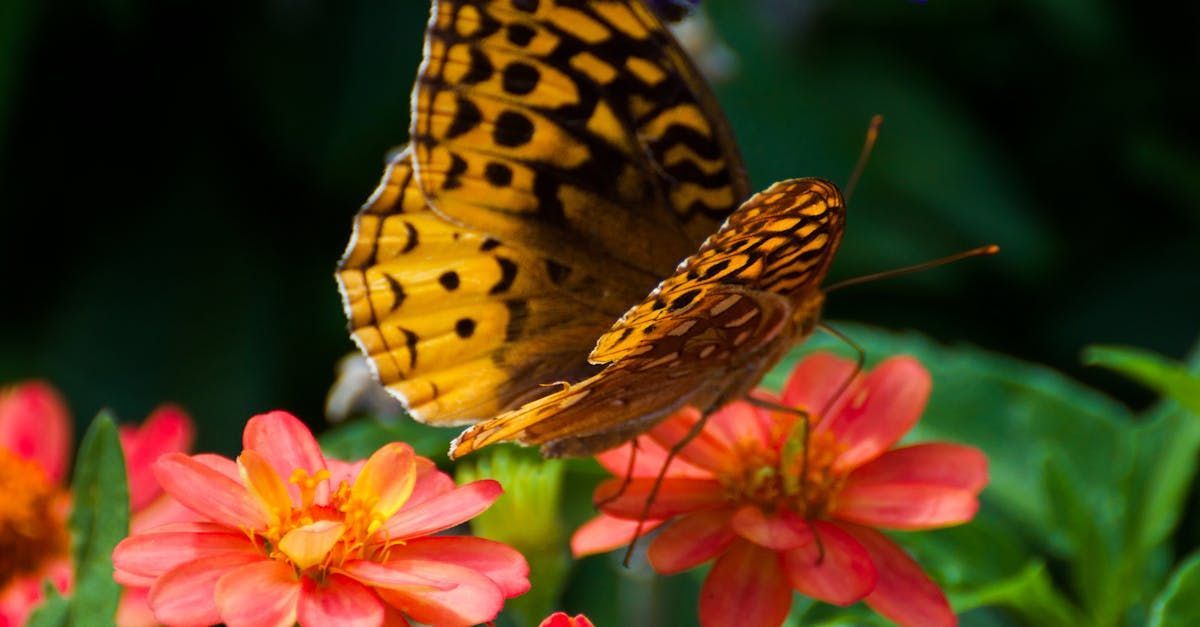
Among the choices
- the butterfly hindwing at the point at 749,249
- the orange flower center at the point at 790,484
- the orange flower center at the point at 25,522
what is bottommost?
the orange flower center at the point at 25,522

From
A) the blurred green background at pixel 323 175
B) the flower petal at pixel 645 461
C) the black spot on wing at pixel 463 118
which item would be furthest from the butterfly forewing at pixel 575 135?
the blurred green background at pixel 323 175

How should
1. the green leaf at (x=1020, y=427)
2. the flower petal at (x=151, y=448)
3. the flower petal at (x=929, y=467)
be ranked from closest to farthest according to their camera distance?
the flower petal at (x=929, y=467)
the flower petal at (x=151, y=448)
the green leaf at (x=1020, y=427)

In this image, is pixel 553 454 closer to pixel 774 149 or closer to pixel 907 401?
pixel 907 401

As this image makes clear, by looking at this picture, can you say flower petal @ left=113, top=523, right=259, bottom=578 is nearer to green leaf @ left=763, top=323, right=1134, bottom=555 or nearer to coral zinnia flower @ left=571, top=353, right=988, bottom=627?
coral zinnia flower @ left=571, top=353, right=988, bottom=627

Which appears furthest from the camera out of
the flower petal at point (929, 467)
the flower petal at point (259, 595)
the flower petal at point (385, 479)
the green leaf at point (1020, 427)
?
the green leaf at point (1020, 427)

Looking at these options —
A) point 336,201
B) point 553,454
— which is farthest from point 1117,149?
point 553,454

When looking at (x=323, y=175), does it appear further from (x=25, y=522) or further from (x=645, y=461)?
(x=645, y=461)

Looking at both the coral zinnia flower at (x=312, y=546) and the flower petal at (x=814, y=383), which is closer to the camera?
the coral zinnia flower at (x=312, y=546)

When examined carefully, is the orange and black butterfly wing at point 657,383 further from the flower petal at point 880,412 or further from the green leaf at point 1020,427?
the green leaf at point 1020,427
